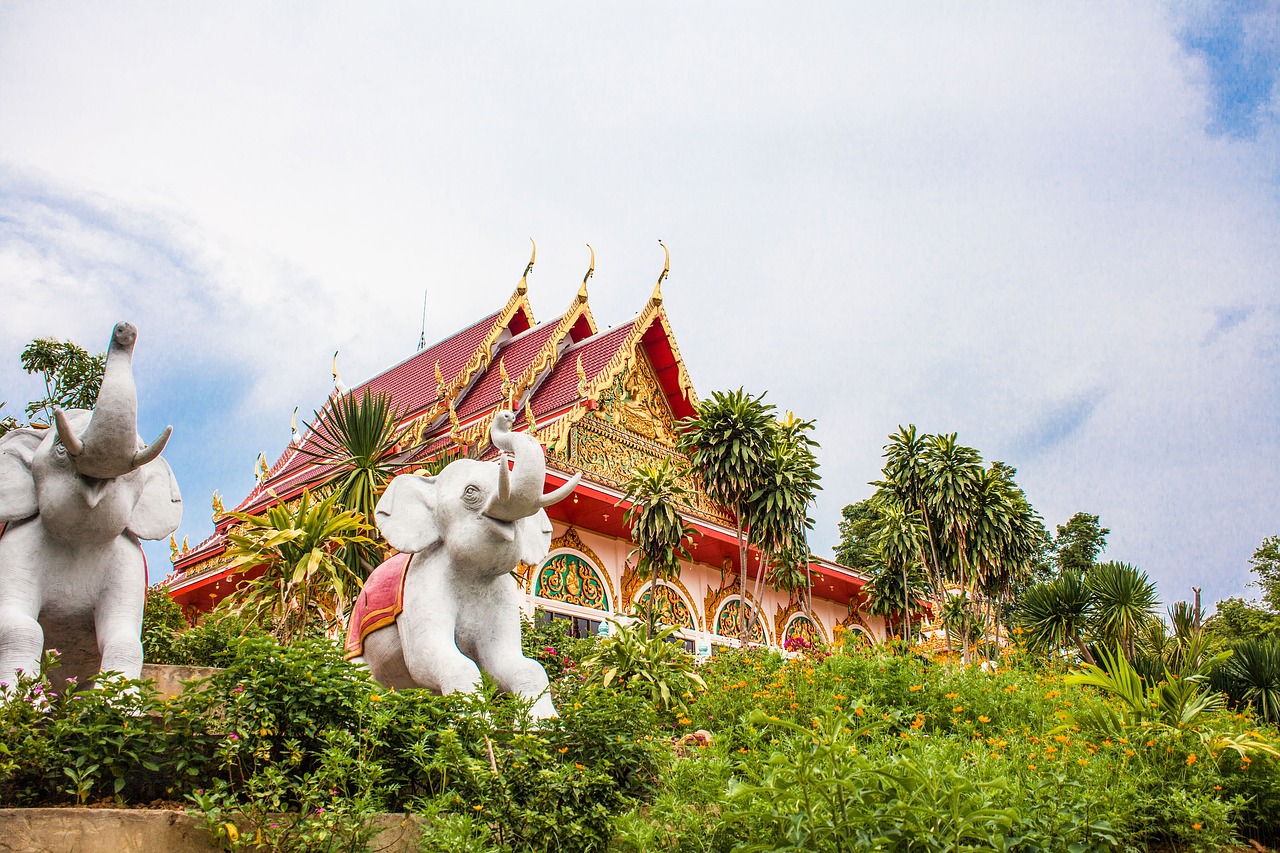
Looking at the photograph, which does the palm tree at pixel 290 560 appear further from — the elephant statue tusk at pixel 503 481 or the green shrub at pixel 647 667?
the elephant statue tusk at pixel 503 481

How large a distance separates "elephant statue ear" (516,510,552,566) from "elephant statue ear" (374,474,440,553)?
43 centimetres

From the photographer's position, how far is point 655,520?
14344 mm

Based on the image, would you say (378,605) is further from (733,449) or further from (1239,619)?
(1239,619)

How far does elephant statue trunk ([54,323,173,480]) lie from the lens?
4621 millimetres

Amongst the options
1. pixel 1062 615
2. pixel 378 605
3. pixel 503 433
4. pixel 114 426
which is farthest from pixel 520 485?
pixel 1062 615

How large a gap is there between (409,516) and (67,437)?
1.70m

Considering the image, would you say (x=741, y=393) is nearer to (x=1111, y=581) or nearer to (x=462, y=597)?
(x=1111, y=581)

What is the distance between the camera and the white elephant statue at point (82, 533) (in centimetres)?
466

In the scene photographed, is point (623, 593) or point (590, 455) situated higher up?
point (590, 455)

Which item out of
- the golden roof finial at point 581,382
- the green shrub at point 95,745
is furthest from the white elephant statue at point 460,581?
the golden roof finial at point 581,382

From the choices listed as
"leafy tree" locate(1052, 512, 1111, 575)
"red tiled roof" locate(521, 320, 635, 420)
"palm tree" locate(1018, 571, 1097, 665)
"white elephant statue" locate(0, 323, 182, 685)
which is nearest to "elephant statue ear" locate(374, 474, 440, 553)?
"white elephant statue" locate(0, 323, 182, 685)

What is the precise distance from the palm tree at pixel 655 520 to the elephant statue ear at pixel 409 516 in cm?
847

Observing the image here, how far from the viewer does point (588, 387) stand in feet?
52.8

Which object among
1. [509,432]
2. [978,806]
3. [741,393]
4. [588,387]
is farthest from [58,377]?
[978,806]
